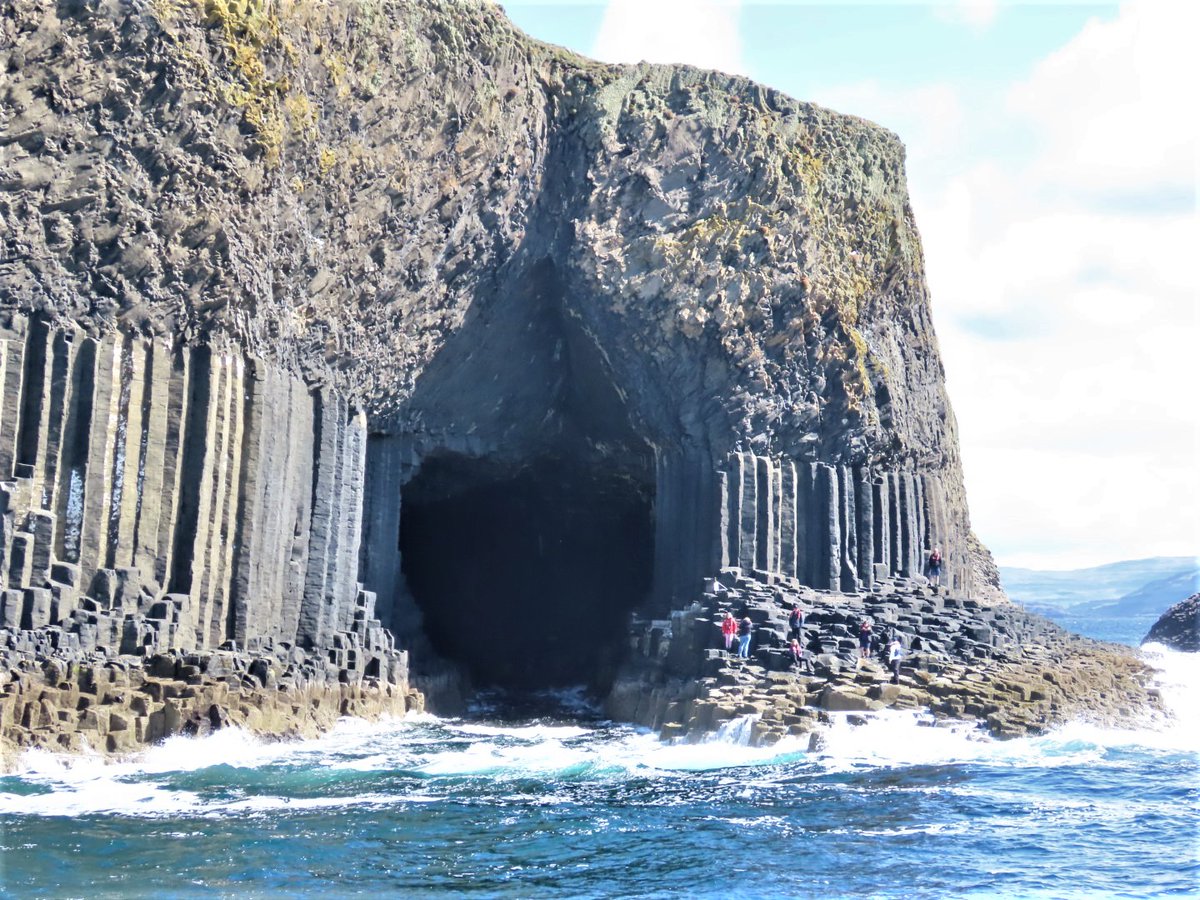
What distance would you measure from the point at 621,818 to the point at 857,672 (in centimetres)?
1135

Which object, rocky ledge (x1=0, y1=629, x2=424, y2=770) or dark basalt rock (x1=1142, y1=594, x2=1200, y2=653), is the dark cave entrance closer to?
rocky ledge (x1=0, y1=629, x2=424, y2=770)

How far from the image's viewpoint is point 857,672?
30516 millimetres

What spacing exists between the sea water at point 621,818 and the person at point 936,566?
522 inches

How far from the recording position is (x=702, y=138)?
37.7 m

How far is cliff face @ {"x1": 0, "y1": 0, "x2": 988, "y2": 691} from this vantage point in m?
26.9

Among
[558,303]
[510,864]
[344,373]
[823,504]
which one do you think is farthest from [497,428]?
[510,864]

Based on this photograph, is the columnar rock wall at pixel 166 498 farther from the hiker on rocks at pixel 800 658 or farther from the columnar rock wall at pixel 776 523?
the hiker on rocks at pixel 800 658

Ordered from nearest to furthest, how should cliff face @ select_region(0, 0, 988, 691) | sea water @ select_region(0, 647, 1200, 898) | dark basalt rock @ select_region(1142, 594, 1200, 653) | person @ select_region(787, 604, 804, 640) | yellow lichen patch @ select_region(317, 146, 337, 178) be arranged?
sea water @ select_region(0, 647, 1200, 898)
cliff face @ select_region(0, 0, 988, 691)
yellow lichen patch @ select_region(317, 146, 337, 178)
person @ select_region(787, 604, 804, 640)
dark basalt rock @ select_region(1142, 594, 1200, 653)

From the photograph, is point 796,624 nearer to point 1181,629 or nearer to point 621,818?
point 621,818

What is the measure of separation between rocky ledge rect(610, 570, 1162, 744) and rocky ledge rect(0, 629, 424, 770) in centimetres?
781

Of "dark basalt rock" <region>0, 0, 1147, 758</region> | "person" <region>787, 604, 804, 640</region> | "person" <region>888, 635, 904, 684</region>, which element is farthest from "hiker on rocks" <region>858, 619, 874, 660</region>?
"dark basalt rock" <region>0, 0, 1147, 758</region>

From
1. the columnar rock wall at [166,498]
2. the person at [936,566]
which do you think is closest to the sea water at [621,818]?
the columnar rock wall at [166,498]

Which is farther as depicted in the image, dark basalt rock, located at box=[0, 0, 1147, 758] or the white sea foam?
dark basalt rock, located at box=[0, 0, 1147, 758]

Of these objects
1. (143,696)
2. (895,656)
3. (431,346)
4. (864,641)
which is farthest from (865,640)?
(143,696)
